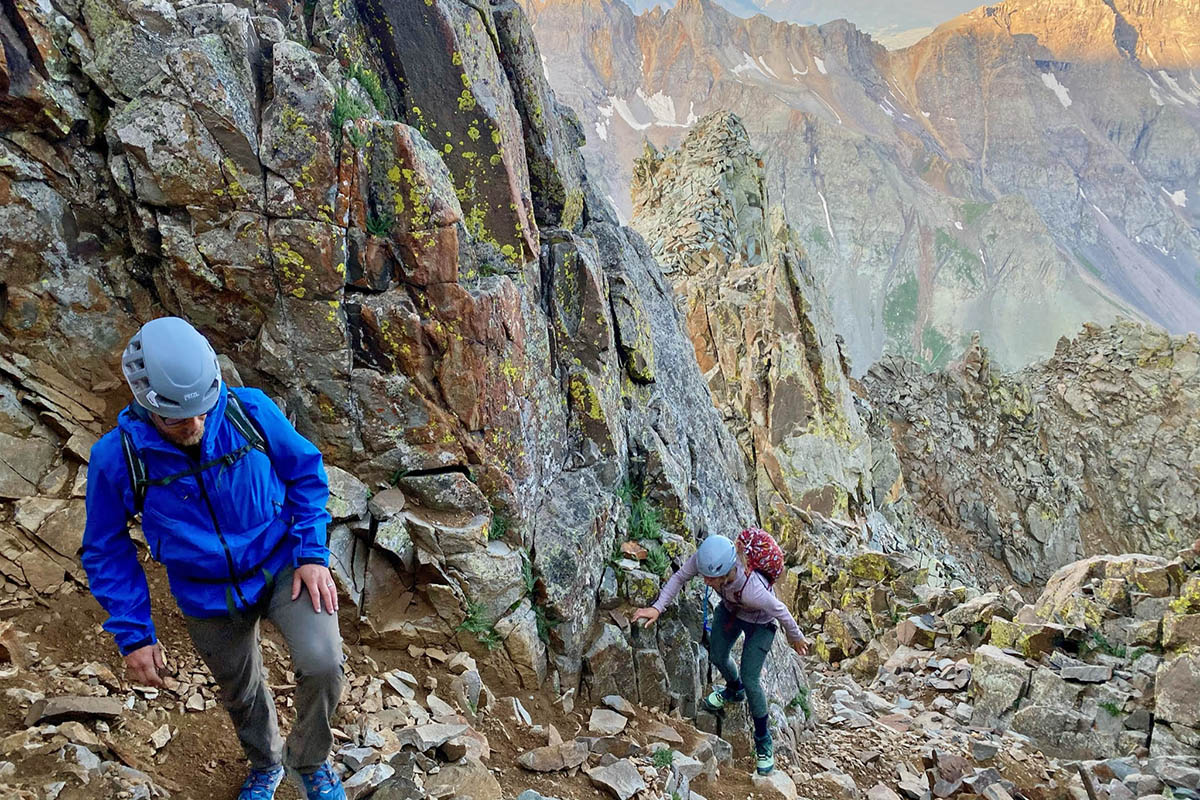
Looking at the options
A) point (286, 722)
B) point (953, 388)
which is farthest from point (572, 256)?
point (953, 388)

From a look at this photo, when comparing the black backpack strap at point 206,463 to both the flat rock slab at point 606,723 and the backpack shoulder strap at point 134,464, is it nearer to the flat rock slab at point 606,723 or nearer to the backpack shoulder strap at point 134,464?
the backpack shoulder strap at point 134,464

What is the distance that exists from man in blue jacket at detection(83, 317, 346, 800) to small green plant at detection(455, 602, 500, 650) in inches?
Answer: 118

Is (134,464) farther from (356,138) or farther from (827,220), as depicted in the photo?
(827,220)

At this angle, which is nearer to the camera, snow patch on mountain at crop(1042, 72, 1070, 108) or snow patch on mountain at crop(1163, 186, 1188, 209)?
snow patch on mountain at crop(1163, 186, 1188, 209)

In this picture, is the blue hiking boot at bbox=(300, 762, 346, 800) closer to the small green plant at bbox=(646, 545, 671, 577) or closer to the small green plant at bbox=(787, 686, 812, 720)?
the small green plant at bbox=(646, 545, 671, 577)

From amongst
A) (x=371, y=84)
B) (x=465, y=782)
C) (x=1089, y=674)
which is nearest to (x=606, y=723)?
(x=465, y=782)

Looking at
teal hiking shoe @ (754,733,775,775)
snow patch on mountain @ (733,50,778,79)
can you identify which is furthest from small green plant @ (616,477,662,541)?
snow patch on mountain @ (733,50,778,79)

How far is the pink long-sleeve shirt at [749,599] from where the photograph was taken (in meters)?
8.16

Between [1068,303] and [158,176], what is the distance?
16208 cm

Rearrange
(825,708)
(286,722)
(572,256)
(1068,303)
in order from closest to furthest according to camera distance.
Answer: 1. (286,722)
2. (572,256)
3. (825,708)
4. (1068,303)

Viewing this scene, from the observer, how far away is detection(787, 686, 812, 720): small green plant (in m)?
10.8

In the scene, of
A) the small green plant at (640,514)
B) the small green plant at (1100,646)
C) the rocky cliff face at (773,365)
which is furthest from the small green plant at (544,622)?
the rocky cliff face at (773,365)

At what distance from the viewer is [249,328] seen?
7266 mm

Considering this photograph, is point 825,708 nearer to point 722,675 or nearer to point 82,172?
point 722,675
